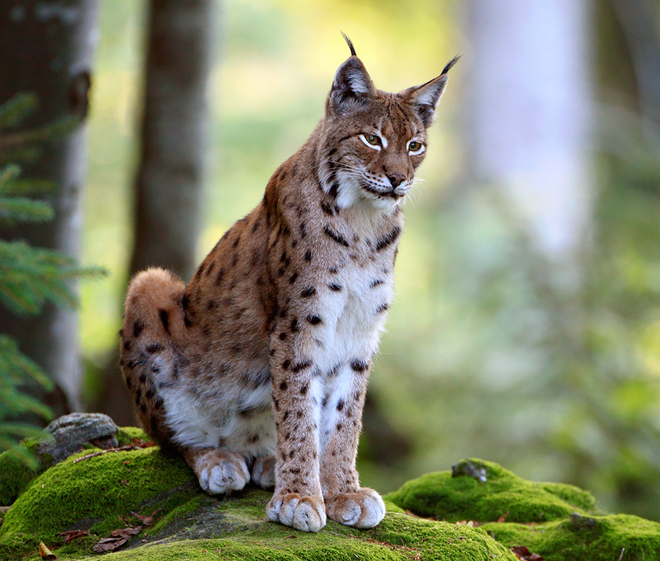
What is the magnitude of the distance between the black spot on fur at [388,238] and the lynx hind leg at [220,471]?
1.37 metres

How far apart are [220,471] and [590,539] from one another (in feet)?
6.48

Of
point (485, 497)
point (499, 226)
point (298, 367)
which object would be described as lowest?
point (485, 497)

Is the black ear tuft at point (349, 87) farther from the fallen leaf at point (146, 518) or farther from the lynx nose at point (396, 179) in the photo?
the fallen leaf at point (146, 518)

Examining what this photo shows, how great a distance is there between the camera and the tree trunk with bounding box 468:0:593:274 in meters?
12.9

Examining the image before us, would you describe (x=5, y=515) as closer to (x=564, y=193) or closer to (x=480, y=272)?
(x=480, y=272)

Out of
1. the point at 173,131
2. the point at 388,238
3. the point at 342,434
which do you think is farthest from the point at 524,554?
the point at 173,131

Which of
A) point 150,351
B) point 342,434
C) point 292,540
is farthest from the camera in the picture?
point 150,351

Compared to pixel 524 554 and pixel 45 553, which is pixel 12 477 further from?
pixel 524 554

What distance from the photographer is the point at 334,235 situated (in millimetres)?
3949

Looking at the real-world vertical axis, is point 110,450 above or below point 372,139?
below

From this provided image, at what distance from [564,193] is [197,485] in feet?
28.7

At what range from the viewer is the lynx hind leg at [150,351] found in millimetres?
4371

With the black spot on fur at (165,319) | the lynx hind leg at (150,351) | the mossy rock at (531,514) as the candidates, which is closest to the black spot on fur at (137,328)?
the lynx hind leg at (150,351)

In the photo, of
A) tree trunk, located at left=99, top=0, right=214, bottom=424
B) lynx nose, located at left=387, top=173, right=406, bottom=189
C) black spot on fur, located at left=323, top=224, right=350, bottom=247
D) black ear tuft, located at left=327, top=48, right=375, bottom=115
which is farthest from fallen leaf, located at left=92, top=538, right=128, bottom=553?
tree trunk, located at left=99, top=0, right=214, bottom=424
